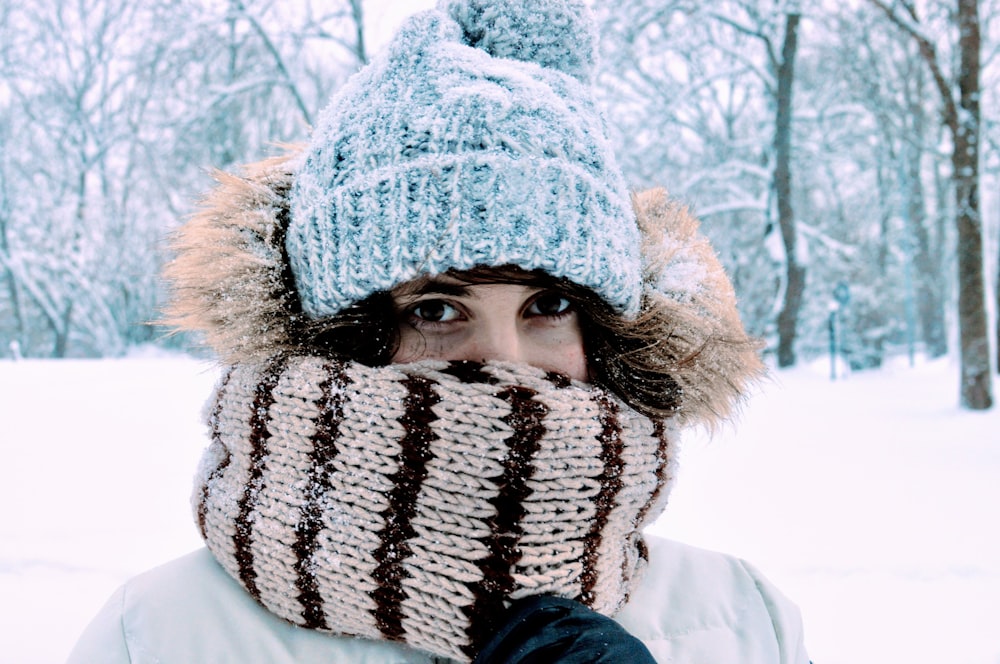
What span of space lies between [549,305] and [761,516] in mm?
2169

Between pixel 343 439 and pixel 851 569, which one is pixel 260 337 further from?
pixel 851 569

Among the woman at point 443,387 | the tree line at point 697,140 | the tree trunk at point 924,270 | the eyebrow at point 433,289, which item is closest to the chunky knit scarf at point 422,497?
the woman at point 443,387

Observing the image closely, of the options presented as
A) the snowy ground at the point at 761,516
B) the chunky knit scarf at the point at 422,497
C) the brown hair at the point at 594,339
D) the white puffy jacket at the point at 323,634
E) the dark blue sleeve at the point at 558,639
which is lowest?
the snowy ground at the point at 761,516

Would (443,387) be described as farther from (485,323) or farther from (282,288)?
(282,288)

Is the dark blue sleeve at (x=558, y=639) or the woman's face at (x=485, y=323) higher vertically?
the woman's face at (x=485, y=323)

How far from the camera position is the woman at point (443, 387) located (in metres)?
0.89

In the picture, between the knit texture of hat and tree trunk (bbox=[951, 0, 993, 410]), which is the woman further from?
tree trunk (bbox=[951, 0, 993, 410])

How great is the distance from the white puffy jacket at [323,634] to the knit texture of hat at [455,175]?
1.46 ft

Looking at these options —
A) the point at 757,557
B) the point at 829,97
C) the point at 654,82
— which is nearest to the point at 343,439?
the point at 757,557

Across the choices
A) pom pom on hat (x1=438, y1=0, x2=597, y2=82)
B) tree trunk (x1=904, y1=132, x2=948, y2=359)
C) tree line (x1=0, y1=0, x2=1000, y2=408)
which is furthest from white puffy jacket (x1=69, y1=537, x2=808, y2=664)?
tree trunk (x1=904, y1=132, x2=948, y2=359)

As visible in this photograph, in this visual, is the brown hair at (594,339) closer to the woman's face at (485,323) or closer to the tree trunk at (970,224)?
the woman's face at (485,323)

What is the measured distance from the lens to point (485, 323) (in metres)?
1.03

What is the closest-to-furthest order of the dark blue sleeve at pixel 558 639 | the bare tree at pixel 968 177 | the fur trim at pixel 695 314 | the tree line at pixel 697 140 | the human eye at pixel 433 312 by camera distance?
the dark blue sleeve at pixel 558 639
the human eye at pixel 433 312
the fur trim at pixel 695 314
the bare tree at pixel 968 177
the tree line at pixel 697 140

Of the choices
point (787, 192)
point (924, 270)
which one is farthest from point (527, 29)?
point (924, 270)
